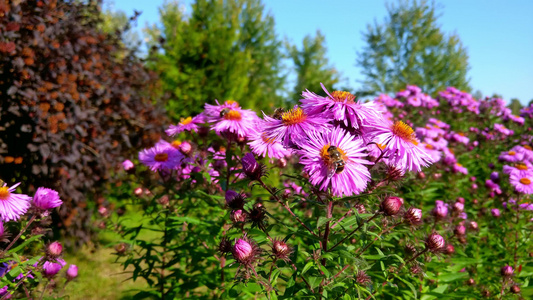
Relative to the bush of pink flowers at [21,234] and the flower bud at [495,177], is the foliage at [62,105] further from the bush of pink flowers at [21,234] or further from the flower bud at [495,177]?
the flower bud at [495,177]

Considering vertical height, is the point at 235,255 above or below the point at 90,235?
below

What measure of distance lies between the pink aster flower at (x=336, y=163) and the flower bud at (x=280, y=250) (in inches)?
11.7

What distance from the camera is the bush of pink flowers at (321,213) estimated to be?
4.25 feet

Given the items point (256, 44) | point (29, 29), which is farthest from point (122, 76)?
point (256, 44)

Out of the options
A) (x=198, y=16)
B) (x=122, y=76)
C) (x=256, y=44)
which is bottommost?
(x=122, y=76)

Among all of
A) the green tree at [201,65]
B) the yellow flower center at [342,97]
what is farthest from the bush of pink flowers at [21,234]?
the green tree at [201,65]

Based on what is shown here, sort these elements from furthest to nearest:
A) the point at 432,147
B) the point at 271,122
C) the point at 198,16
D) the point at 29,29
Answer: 1. the point at 198,16
2. the point at 432,147
3. the point at 29,29
4. the point at 271,122

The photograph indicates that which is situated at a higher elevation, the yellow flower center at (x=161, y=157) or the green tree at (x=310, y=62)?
the green tree at (x=310, y=62)

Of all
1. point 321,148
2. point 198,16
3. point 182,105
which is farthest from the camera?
point 198,16

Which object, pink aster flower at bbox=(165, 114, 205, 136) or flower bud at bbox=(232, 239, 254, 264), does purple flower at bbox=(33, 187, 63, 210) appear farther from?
flower bud at bbox=(232, 239, 254, 264)

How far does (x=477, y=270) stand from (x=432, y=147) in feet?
4.69

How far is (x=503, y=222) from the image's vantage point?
2.68 metres

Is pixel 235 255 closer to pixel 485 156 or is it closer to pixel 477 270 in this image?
pixel 477 270

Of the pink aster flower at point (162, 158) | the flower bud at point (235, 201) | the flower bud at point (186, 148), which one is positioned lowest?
the flower bud at point (235, 201)
